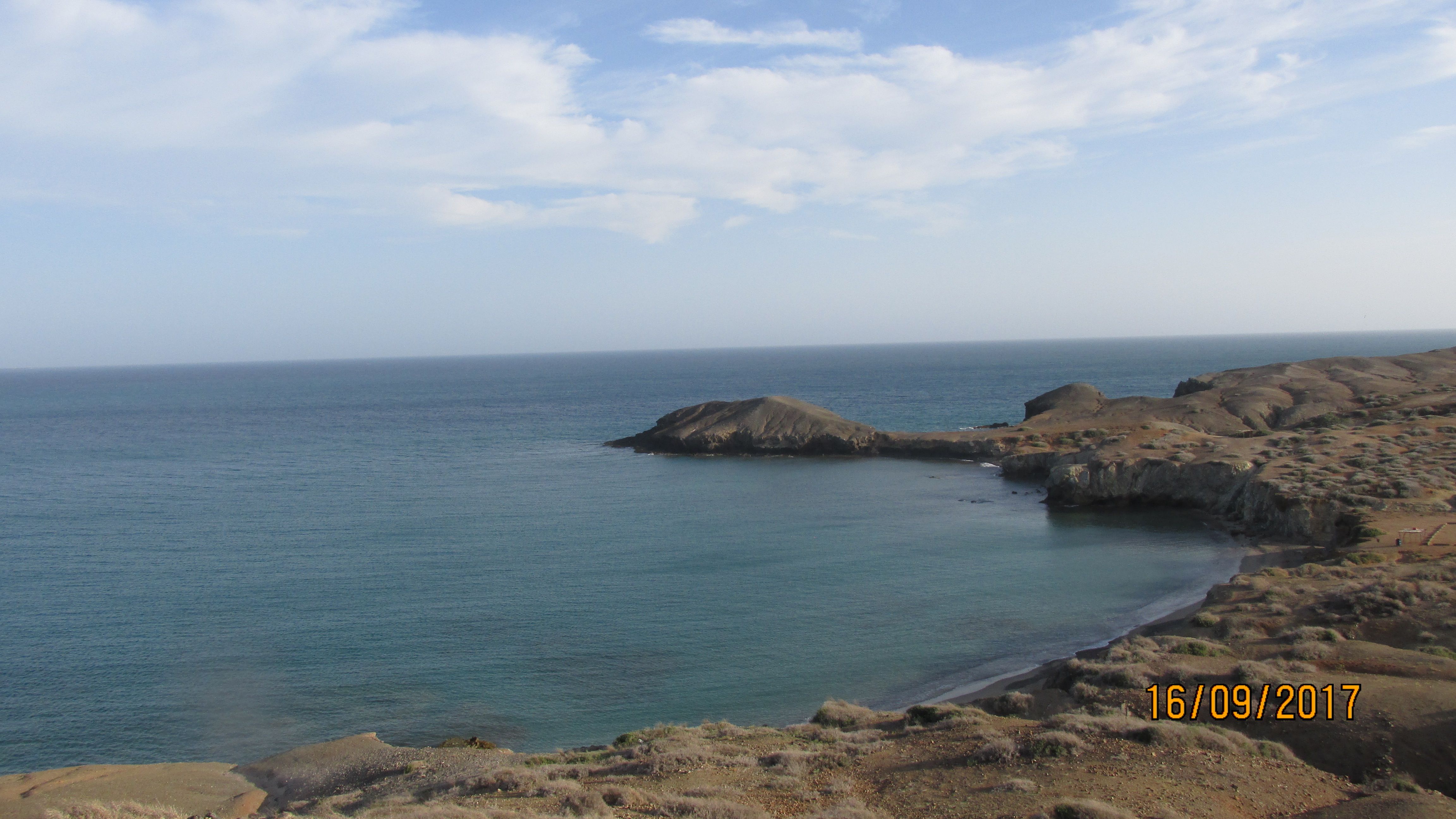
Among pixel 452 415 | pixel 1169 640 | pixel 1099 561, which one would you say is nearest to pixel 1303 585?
pixel 1169 640

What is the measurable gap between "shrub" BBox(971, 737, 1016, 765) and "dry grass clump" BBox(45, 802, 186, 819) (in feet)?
48.0

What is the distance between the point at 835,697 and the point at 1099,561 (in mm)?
20433

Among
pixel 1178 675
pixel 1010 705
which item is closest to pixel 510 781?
pixel 1010 705

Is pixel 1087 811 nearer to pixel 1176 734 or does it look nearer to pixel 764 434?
pixel 1176 734

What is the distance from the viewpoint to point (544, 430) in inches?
4023

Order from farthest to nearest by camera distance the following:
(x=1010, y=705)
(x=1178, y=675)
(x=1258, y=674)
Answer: (x=1010, y=705) → (x=1178, y=675) → (x=1258, y=674)

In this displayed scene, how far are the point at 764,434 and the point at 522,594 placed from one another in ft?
152

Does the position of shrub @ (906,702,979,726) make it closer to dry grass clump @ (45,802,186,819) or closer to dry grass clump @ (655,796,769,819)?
dry grass clump @ (655,796,769,819)

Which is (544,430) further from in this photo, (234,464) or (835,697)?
(835,697)

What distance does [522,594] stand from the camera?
120 feet

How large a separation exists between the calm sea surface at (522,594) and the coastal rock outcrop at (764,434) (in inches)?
166

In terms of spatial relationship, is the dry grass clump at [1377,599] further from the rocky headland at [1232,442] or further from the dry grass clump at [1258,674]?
the rocky headland at [1232,442]

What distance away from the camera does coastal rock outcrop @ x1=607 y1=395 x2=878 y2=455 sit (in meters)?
79.2

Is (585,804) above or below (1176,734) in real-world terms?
below
